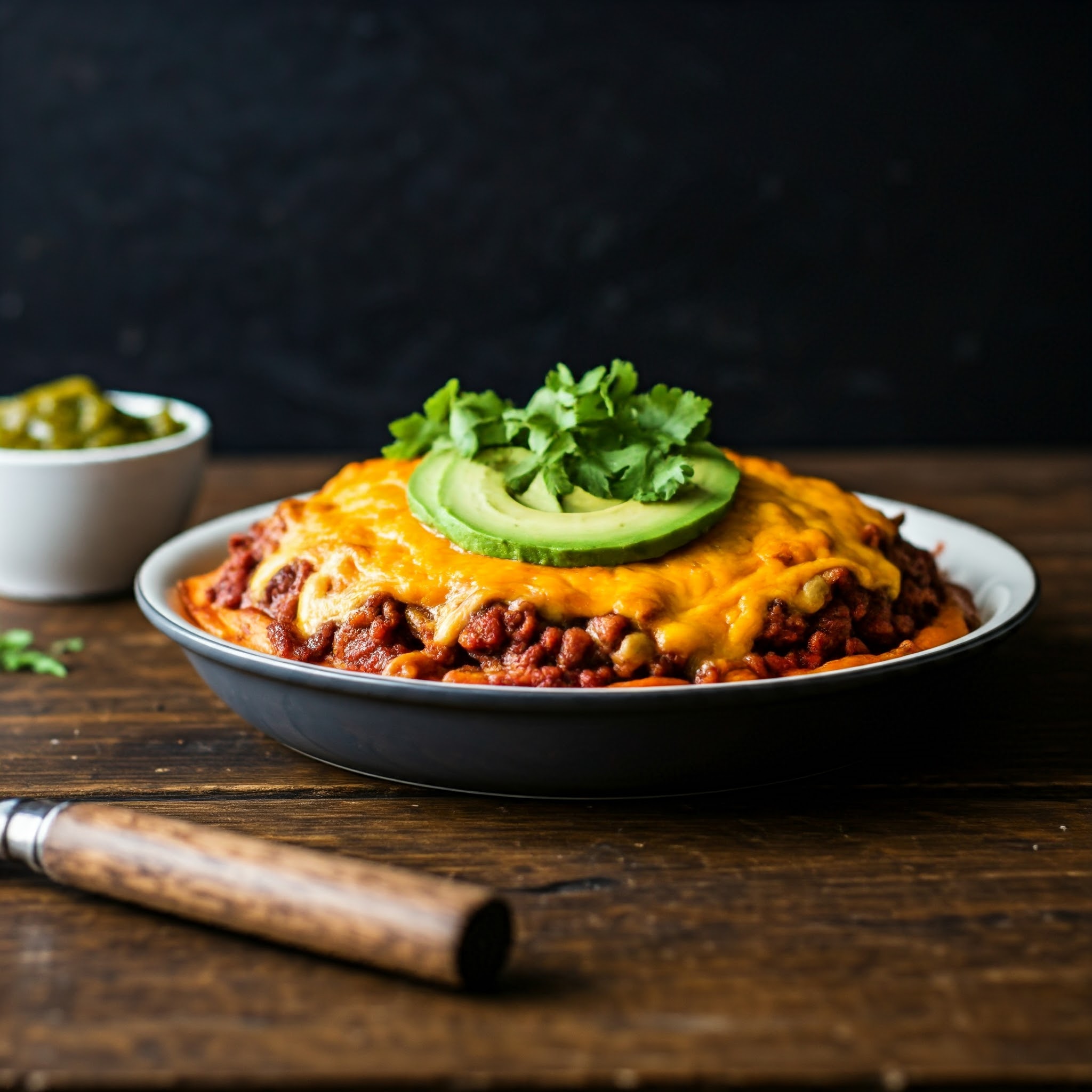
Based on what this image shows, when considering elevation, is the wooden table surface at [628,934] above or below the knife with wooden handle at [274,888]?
below

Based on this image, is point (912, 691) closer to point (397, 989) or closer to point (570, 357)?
point (397, 989)

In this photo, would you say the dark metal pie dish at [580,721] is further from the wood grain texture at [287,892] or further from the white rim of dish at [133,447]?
the white rim of dish at [133,447]

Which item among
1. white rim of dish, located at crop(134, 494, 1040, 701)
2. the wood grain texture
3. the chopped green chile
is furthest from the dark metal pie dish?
the chopped green chile

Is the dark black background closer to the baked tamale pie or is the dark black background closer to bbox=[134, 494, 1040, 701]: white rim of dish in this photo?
the baked tamale pie

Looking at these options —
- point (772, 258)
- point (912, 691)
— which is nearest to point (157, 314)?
point (772, 258)

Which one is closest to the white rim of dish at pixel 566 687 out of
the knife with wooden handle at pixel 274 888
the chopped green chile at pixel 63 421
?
the knife with wooden handle at pixel 274 888

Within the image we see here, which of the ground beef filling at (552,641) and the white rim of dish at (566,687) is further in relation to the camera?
the ground beef filling at (552,641)

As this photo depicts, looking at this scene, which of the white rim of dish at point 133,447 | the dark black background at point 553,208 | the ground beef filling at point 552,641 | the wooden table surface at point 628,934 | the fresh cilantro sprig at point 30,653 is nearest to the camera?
the wooden table surface at point 628,934

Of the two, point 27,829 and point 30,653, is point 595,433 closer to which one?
point 27,829
